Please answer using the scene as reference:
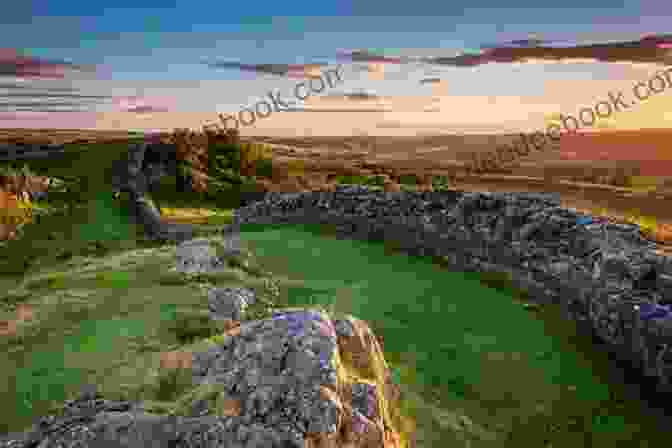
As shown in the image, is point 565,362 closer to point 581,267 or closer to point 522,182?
point 581,267

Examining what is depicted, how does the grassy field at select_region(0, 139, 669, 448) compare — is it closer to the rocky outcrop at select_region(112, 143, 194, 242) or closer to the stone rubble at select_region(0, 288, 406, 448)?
the stone rubble at select_region(0, 288, 406, 448)

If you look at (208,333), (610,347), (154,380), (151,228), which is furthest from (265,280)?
(151,228)

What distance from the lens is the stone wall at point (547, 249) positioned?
22.8 feet

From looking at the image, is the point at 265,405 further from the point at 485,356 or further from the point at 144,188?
the point at 144,188

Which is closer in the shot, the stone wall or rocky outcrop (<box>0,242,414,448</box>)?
rocky outcrop (<box>0,242,414,448</box>)

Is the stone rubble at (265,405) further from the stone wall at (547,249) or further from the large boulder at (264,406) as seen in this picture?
the stone wall at (547,249)

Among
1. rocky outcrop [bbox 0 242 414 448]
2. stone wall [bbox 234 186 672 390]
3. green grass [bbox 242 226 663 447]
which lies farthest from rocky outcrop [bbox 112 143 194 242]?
rocky outcrop [bbox 0 242 414 448]

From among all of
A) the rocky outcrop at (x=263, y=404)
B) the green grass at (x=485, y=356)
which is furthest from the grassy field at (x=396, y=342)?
the rocky outcrop at (x=263, y=404)

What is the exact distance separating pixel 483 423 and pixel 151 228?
62.1 feet

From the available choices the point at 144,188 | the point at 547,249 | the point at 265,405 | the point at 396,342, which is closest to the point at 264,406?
the point at 265,405

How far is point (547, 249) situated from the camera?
9.83 m

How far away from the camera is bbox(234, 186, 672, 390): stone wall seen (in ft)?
22.8

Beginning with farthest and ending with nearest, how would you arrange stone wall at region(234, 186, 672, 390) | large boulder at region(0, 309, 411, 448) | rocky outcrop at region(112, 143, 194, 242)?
rocky outcrop at region(112, 143, 194, 242) < stone wall at region(234, 186, 672, 390) < large boulder at region(0, 309, 411, 448)

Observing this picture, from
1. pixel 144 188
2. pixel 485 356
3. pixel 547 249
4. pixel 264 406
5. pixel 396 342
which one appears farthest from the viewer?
pixel 144 188
